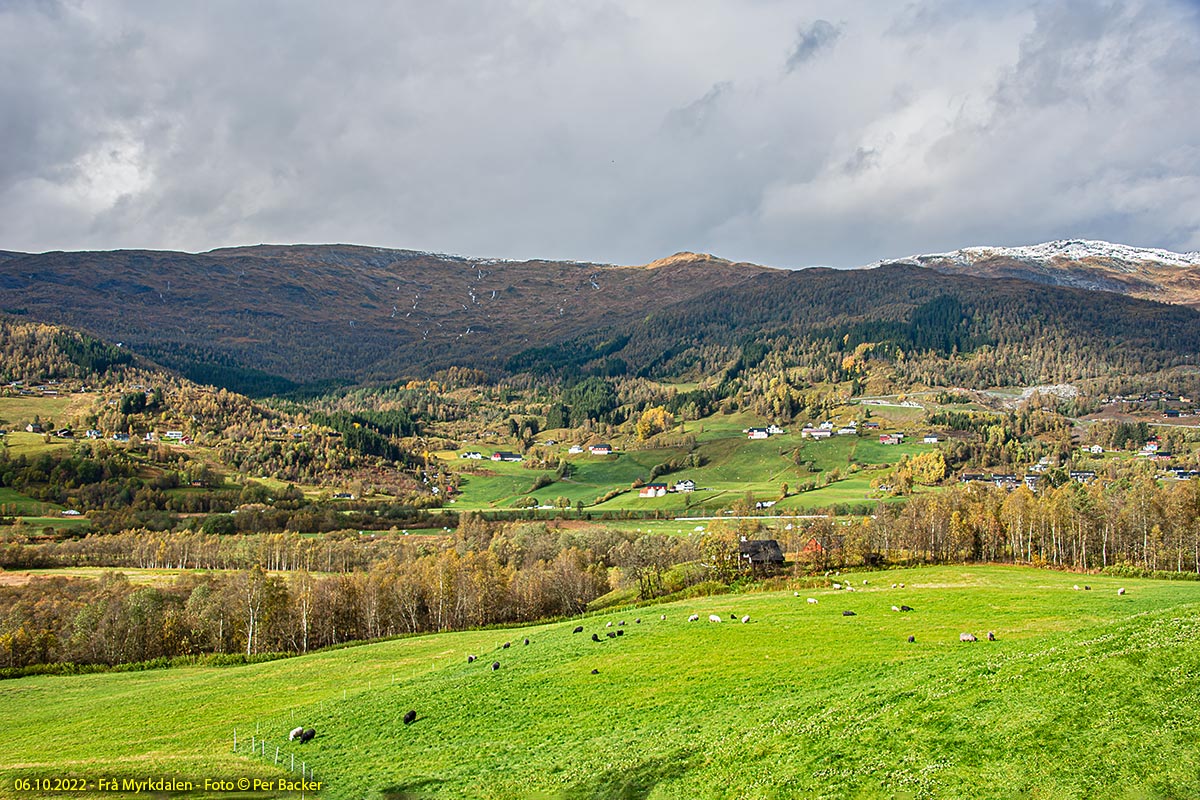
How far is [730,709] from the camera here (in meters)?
28.4

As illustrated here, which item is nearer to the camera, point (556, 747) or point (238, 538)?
point (556, 747)

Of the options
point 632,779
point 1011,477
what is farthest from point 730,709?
point 1011,477

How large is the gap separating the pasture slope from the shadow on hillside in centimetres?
9

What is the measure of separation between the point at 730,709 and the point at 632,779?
7.92 metres

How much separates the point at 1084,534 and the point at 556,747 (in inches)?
3478

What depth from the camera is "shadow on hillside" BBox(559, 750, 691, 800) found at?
21.0 metres

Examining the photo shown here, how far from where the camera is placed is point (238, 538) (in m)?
140

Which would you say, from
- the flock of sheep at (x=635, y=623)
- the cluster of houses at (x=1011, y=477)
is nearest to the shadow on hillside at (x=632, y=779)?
the flock of sheep at (x=635, y=623)

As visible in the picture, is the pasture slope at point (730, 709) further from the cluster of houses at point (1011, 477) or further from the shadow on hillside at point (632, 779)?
the cluster of houses at point (1011, 477)

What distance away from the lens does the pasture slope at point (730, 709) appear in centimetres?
1745

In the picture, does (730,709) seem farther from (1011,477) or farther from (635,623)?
(1011,477)

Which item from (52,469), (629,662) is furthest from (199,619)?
(52,469)

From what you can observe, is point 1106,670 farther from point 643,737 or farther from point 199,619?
point 199,619

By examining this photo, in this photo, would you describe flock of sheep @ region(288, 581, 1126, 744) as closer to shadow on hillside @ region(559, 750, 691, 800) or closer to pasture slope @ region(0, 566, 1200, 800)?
pasture slope @ region(0, 566, 1200, 800)
